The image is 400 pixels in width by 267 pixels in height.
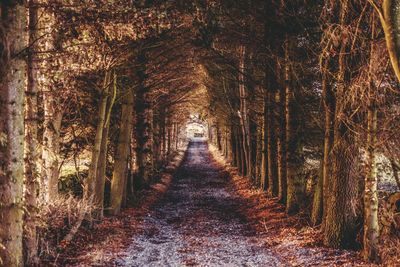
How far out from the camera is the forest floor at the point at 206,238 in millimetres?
10758

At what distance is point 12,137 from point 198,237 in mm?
7888

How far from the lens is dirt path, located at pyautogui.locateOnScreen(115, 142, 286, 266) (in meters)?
11.2

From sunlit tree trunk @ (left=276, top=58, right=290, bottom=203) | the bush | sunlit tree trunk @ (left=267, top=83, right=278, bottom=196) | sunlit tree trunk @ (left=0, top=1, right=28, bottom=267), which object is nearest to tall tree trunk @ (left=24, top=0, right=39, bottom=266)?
the bush

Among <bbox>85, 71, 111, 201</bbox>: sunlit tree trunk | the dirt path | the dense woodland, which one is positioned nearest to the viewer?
the dense woodland

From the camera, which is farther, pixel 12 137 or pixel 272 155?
pixel 272 155

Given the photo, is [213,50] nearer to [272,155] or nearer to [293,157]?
[293,157]

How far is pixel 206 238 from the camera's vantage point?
555 inches

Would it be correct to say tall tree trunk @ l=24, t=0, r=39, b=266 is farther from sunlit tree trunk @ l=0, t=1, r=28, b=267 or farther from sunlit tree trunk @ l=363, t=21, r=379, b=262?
sunlit tree trunk @ l=363, t=21, r=379, b=262

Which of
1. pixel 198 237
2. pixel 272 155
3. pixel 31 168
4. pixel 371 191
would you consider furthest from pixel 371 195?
pixel 272 155

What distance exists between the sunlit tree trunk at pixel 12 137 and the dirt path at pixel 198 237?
10.00ft

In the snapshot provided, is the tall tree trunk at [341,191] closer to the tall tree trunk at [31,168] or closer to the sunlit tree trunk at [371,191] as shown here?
the sunlit tree trunk at [371,191]

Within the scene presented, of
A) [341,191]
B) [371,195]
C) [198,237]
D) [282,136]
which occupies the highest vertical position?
[282,136]

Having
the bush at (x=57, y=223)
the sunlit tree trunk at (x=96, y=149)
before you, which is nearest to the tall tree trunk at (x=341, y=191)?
the bush at (x=57, y=223)

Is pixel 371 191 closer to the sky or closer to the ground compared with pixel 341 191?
closer to the sky
